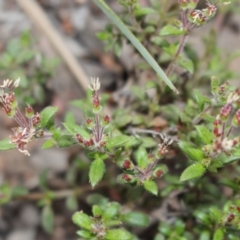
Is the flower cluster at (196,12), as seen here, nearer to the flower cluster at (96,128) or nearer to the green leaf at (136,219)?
the flower cluster at (96,128)

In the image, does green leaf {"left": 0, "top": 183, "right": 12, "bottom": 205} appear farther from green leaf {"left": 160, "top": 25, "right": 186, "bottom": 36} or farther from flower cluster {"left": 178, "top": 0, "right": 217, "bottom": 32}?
flower cluster {"left": 178, "top": 0, "right": 217, "bottom": 32}

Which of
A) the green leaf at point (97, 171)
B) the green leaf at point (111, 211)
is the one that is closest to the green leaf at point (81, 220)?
the green leaf at point (111, 211)

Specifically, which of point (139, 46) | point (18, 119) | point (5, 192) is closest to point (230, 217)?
point (139, 46)

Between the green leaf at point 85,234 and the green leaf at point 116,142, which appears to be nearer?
the green leaf at point 116,142

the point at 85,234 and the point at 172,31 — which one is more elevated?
the point at 172,31

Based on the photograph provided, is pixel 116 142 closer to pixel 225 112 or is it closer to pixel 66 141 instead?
pixel 66 141

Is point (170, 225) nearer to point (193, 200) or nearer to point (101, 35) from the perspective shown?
point (193, 200)

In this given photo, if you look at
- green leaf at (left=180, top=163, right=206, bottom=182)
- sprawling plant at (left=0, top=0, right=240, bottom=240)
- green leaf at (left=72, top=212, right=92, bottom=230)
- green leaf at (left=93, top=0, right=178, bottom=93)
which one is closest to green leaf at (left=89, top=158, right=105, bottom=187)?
sprawling plant at (left=0, top=0, right=240, bottom=240)

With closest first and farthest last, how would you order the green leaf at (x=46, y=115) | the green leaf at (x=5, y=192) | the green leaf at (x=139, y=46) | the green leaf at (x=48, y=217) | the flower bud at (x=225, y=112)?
the flower bud at (x=225, y=112) < the green leaf at (x=139, y=46) < the green leaf at (x=46, y=115) < the green leaf at (x=5, y=192) < the green leaf at (x=48, y=217)
